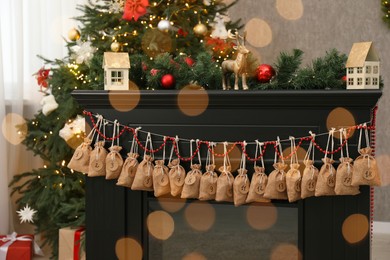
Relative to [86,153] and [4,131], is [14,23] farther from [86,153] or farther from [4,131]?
[86,153]

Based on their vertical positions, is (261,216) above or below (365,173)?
below

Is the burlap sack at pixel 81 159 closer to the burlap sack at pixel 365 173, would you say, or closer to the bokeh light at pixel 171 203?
the bokeh light at pixel 171 203

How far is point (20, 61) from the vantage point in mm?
4191

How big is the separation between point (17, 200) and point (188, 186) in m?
1.86

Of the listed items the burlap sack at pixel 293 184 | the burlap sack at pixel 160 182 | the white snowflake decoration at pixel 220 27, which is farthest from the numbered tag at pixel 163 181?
the white snowflake decoration at pixel 220 27

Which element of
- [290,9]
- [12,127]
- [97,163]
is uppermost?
[290,9]

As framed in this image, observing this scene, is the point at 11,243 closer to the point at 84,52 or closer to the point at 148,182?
the point at 84,52

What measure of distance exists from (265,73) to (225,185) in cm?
49

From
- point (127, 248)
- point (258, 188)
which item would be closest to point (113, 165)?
point (127, 248)

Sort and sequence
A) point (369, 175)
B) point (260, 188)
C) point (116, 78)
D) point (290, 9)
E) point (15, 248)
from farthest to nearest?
point (290, 9) < point (15, 248) < point (116, 78) < point (260, 188) < point (369, 175)

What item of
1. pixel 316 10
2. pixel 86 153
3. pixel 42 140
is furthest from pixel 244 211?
pixel 316 10

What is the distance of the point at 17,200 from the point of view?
4.07m

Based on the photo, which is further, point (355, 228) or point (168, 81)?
point (168, 81)

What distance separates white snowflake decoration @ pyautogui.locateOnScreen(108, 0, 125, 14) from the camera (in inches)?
143
